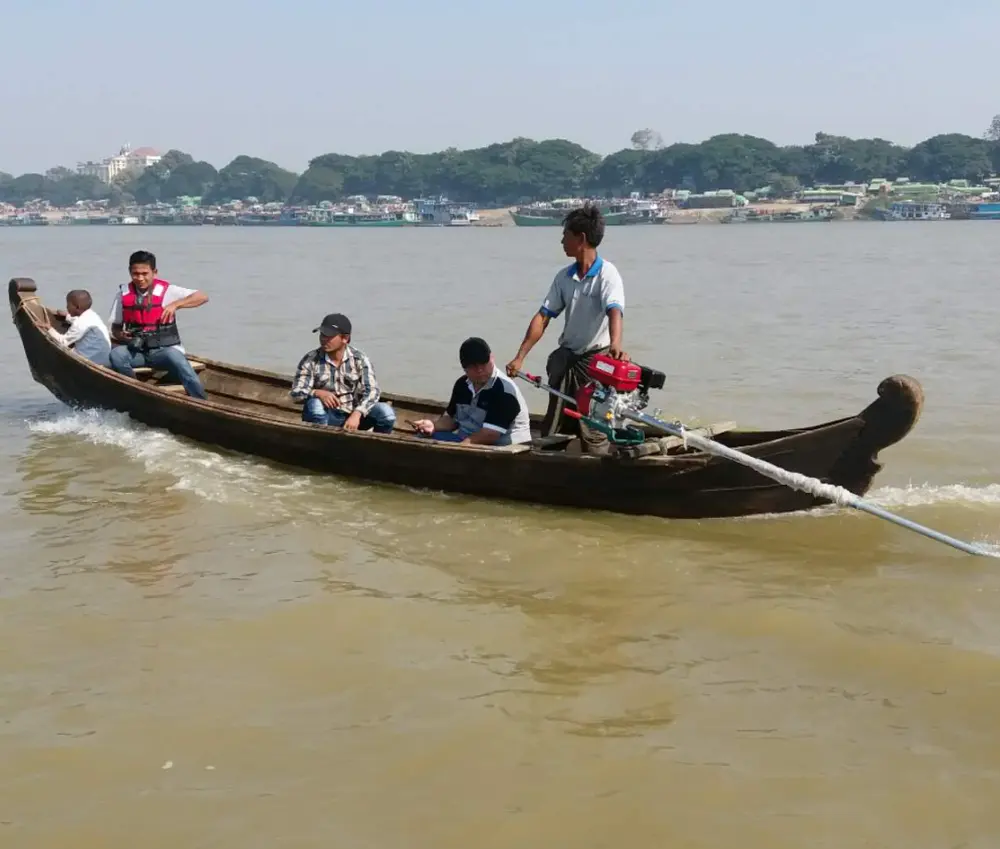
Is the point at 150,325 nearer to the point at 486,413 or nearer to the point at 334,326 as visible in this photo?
the point at 334,326

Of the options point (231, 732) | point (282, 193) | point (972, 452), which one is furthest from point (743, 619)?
point (282, 193)

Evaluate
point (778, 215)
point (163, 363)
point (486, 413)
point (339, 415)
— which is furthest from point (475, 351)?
point (778, 215)

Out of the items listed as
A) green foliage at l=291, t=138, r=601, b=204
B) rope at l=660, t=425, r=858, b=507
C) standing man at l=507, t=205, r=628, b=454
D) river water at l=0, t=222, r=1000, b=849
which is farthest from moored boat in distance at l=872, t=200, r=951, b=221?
rope at l=660, t=425, r=858, b=507

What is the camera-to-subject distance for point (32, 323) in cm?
1052

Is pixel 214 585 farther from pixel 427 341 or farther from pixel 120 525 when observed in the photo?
pixel 427 341

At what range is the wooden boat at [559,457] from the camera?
6.06 metres

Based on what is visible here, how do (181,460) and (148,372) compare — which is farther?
(148,372)

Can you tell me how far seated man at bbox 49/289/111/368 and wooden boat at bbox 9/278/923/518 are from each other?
30 cm

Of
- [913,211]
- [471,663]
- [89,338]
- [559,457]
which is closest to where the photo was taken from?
[471,663]

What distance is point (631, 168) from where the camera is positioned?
13025cm

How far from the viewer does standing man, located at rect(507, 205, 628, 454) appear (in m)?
6.43

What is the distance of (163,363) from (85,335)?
3.27 feet

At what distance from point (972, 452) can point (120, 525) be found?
6.79 m

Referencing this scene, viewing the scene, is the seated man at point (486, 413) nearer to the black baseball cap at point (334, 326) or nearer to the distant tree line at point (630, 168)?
the black baseball cap at point (334, 326)
